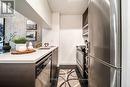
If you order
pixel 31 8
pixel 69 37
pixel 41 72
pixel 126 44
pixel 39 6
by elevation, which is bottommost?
pixel 41 72

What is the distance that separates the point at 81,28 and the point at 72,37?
608mm

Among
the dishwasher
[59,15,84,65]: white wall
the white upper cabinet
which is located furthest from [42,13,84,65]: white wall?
the dishwasher

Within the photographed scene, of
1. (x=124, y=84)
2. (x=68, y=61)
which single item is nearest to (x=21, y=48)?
(x=124, y=84)

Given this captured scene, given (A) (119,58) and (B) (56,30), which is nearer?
(A) (119,58)

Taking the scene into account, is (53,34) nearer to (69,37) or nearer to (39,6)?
(69,37)

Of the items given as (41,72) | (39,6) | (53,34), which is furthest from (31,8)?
(53,34)

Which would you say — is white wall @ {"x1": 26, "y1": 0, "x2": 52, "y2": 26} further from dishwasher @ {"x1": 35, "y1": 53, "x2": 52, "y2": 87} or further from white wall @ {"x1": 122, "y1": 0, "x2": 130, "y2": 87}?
white wall @ {"x1": 122, "y1": 0, "x2": 130, "y2": 87}

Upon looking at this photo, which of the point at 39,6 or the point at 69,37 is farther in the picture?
the point at 69,37

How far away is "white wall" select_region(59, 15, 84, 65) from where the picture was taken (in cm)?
692

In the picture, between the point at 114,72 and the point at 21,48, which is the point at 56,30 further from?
the point at 114,72

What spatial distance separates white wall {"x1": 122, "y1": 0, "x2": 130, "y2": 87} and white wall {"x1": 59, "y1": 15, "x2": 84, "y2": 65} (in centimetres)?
586

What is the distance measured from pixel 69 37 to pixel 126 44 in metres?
5.93

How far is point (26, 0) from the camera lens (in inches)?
79.3

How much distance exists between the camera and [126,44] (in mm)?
1038
